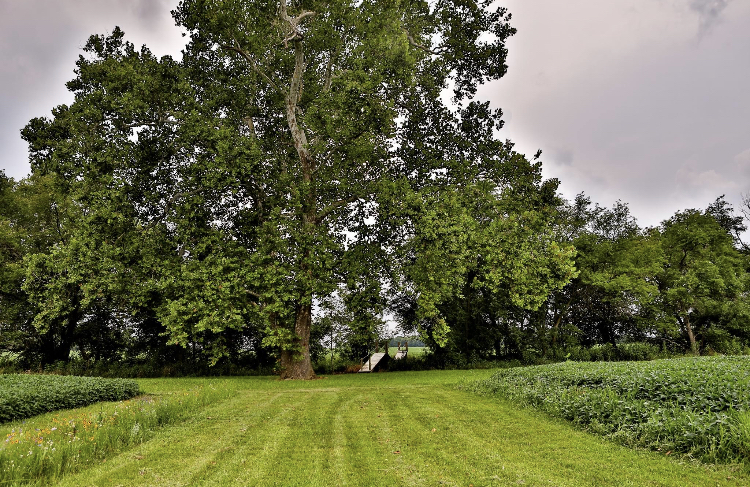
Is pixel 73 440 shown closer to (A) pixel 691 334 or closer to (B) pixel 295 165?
(B) pixel 295 165

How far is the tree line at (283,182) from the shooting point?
1817 cm

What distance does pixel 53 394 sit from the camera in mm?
11086

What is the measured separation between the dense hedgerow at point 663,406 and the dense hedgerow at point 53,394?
12378 mm

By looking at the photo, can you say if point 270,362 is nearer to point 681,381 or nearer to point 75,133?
point 75,133

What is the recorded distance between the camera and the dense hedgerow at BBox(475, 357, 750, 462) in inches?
238

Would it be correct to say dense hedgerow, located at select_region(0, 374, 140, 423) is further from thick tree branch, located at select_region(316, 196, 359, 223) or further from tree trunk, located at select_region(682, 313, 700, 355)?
tree trunk, located at select_region(682, 313, 700, 355)

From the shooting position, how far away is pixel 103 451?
6676 millimetres

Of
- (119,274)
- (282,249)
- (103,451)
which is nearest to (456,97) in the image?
(282,249)

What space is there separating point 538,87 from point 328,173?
13.0 m

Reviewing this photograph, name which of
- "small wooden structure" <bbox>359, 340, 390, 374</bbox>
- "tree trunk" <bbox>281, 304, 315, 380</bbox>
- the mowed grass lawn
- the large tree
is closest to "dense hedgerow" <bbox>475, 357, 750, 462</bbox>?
the mowed grass lawn

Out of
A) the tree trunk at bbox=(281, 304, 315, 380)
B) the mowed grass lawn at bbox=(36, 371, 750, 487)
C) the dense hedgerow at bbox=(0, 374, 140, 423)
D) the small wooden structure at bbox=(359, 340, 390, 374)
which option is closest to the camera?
the mowed grass lawn at bbox=(36, 371, 750, 487)

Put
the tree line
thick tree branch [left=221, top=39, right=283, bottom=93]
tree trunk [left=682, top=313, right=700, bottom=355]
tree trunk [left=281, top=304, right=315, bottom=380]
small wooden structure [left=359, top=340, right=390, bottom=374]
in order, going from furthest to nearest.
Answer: tree trunk [left=682, top=313, right=700, bottom=355], small wooden structure [left=359, top=340, right=390, bottom=374], thick tree branch [left=221, top=39, right=283, bottom=93], tree trunk [left=281, top=304, right=315, bottom=380], the tree line

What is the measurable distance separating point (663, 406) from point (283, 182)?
17.0 m

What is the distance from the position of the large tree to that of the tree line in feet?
0.35
